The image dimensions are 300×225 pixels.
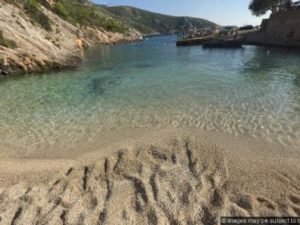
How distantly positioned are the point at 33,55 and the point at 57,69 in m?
2.94

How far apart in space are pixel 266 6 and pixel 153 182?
75547 mm

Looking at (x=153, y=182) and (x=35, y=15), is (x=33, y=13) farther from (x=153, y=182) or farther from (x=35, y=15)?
(x=153, y=182)

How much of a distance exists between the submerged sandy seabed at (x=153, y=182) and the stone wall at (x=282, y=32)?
4341 centimetres

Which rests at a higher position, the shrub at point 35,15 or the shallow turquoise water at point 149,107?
the shrub at point 35,15

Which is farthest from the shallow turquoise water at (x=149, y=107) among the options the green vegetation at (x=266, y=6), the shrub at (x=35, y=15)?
the green vegetation at (x=266, y=6)

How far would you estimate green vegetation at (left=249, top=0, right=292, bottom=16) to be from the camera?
6477 centimetres

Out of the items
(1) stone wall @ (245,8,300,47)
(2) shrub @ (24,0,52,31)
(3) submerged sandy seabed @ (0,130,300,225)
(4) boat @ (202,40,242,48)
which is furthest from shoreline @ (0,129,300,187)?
(4) boat @ (202,40,242,48)

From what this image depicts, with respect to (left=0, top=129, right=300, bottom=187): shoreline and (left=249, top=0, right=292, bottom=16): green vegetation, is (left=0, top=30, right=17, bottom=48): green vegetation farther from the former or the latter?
(left=249, top=0, right=292, bottom=16): green vegetation

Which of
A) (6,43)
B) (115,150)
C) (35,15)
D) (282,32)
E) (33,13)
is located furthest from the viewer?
(282,32)

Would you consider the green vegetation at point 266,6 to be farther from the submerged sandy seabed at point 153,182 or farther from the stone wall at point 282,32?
the submerged sandy seabed at point 153,182

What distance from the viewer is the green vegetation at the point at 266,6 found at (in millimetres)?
64769

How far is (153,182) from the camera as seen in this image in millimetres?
7086

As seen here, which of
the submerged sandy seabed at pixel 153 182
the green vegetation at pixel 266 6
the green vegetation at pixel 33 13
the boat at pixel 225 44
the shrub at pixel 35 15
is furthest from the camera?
the green vegetation at pixel 266 6

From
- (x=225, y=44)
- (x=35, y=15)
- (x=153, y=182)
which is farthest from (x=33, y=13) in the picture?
(x=153, y=182)
